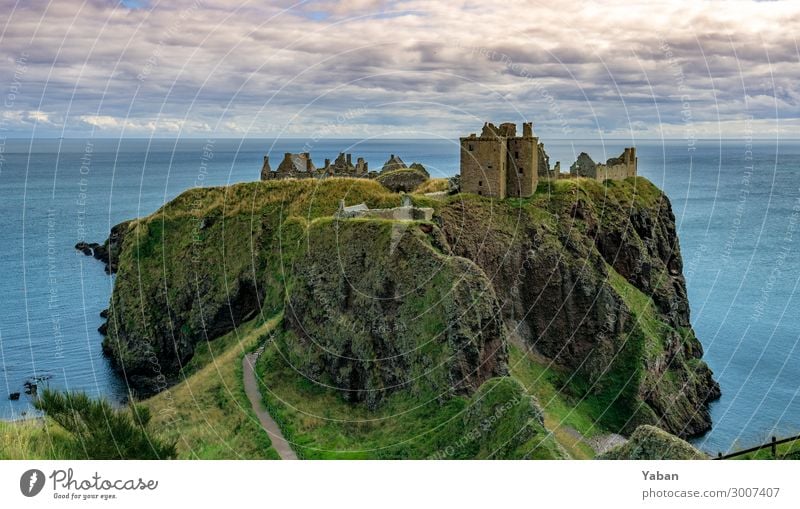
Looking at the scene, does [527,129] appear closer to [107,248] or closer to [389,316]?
[389,316]

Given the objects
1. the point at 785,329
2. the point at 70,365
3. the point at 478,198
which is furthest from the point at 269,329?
the point at 785,329

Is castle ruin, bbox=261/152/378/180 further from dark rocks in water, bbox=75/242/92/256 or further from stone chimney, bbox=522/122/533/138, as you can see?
dark rocks in water, bbox=75/242/92/256

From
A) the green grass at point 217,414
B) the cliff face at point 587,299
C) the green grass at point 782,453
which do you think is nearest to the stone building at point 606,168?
the cliff face at point 587,299

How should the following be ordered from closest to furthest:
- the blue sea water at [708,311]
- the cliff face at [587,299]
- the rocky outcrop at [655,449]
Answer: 1. the rocky outcrop at [655,449]
2. the cliff face at [587,299]
3. the blue sea water at [708,311]

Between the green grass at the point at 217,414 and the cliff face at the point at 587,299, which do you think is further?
the cliff face at the point at 587,299

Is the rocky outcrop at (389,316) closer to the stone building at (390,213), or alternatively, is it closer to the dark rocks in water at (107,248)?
the stone building at (390,213)

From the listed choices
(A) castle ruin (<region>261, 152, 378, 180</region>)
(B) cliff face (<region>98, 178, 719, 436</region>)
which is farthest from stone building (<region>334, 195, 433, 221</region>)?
(A) castle ruin (<region>261, 152, 378, 180</region>)

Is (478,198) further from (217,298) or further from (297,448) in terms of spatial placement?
(297,448)
